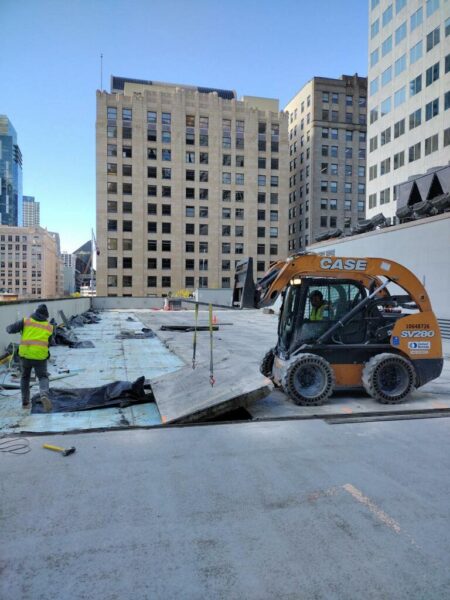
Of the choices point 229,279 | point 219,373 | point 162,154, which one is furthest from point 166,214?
point 219,373

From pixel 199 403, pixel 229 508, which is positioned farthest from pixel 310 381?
pixel 229 508

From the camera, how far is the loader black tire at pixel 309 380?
8.03m

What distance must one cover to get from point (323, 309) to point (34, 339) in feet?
17.9

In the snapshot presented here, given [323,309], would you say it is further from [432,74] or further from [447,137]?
[432,74]

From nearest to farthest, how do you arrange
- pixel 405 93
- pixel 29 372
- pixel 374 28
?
pixel 29 372, pixel 405 93, pixel 374 28

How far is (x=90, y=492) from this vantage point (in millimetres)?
4609

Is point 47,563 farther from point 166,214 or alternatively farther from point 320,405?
point 166,214

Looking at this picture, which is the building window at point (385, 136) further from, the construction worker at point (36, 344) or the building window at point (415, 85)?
the construction worker at point (36, 344)

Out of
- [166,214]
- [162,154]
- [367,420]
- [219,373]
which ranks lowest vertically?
[367,420]

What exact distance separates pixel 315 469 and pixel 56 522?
2976 mm

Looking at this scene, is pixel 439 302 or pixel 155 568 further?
pixel 439 302

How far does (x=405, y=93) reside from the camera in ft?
146

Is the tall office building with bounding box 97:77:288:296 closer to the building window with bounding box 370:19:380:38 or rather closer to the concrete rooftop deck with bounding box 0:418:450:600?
the building window with bounding box 370:19:380:38

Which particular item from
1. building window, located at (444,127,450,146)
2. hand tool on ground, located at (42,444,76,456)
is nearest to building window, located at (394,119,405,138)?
building window, located at (444,127,450,146)
